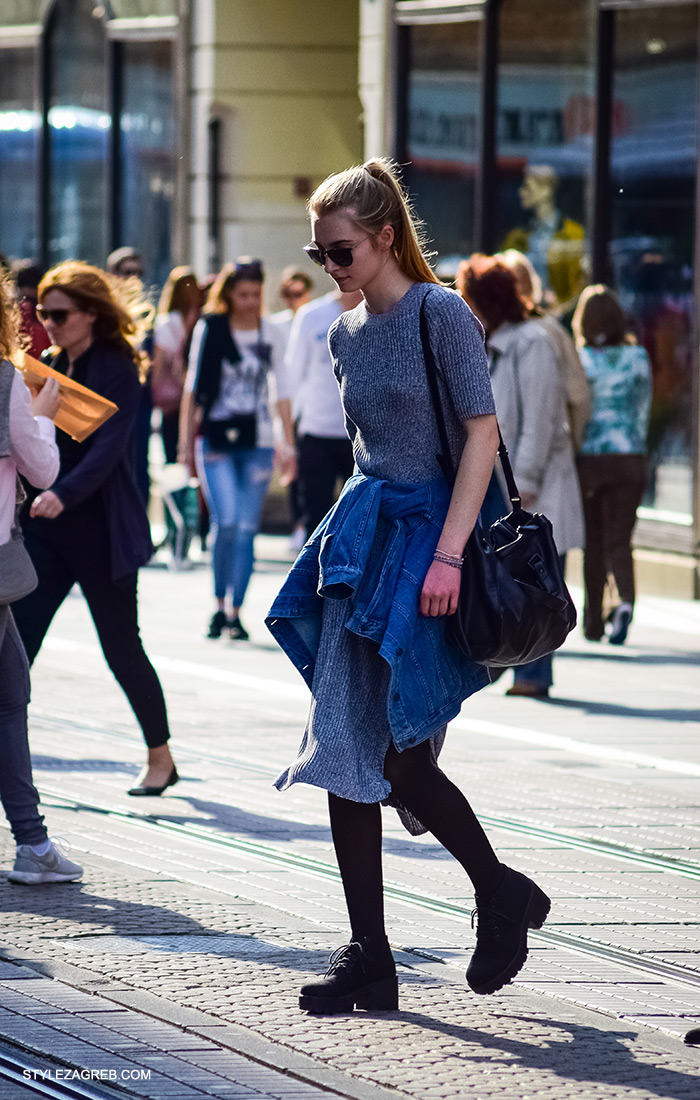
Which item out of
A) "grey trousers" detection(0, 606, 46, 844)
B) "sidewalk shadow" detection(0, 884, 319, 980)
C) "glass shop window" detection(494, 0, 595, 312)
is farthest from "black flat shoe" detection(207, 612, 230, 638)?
"sidewalk shadow" detection(0, 884, 319, 980)

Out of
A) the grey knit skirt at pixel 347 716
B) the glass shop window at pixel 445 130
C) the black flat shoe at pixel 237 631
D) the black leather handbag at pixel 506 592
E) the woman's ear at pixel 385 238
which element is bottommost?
the black flat shoe at pixel 237 631

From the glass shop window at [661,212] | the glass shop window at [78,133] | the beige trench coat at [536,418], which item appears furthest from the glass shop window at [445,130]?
the beige trench coat at [536,418]

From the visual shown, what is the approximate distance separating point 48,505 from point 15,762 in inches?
46.1

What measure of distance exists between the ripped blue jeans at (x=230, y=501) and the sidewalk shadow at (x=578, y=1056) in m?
6.87

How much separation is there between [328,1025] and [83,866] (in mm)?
1725

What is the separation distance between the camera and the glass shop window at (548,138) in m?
14.5

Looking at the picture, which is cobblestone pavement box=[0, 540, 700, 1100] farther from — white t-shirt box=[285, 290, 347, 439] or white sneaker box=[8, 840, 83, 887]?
white t-shirt box=[285, 290, 347, 439]

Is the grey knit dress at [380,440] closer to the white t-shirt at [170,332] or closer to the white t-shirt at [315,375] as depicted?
the white t-shirt at [315,375]

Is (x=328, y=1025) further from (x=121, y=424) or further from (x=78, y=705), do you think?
(x=78, y=705)

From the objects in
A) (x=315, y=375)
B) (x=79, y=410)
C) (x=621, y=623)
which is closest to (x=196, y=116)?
(x=315, y=375)

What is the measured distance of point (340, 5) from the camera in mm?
17266

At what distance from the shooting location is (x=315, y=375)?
12562 mm

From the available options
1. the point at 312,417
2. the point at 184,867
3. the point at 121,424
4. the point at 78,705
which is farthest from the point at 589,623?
the point at 184,867

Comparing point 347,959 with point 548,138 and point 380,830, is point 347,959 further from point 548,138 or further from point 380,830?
point 548,138
